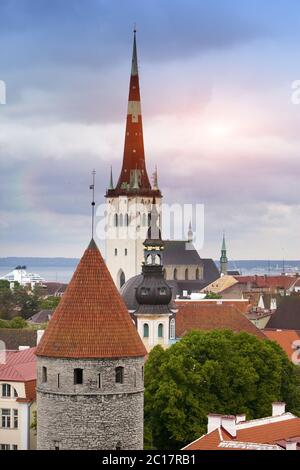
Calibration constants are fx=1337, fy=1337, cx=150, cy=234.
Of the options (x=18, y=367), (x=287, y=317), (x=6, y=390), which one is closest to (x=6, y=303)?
(x=287, y=317)

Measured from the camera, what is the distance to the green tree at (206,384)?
163 ft

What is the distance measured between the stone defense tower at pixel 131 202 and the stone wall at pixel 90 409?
4336 inches

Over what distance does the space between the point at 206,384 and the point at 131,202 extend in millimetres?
97330

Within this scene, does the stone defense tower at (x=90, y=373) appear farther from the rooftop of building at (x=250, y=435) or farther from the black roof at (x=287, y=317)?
the black roof at (x=287, y=317)

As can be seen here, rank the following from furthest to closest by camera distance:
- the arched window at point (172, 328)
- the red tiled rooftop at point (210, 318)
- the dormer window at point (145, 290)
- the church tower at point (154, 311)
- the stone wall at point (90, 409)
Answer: the red tiled rooftop at point (210, 318), the arched window at point (172, 328), the dormer window at point (145, 290), the church tower at point (154, 311), the stone wall at point (90, 409)

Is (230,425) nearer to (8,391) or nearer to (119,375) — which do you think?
(119,375)

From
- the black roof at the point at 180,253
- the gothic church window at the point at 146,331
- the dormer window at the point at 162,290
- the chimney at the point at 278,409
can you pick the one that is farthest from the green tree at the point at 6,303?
the chimney at the point at 278,409

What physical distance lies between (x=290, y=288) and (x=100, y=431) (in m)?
155

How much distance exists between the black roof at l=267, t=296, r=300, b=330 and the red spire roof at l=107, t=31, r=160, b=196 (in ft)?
145

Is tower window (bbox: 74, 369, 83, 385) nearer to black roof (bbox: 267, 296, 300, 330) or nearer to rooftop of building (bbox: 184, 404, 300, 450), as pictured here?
rooftop of building (bbox: 184, 404, 300, 450)

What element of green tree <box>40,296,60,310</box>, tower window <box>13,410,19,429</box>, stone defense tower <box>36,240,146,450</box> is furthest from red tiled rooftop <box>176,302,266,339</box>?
stone defense tower <box>36,240,146,450</box>

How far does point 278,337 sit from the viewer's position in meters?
87.0
